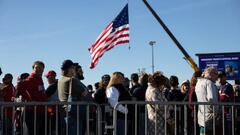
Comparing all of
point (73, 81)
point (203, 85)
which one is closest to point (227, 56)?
point (203, 85)

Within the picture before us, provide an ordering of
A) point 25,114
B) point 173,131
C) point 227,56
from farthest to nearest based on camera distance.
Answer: point 227,56, point 173,131, point 25,114

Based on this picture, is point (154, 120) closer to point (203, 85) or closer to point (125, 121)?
point (125, 121)

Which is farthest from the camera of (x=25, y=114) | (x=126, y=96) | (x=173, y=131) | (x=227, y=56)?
(x=227, y=56)

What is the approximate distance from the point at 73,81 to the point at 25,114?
1042 millimetres

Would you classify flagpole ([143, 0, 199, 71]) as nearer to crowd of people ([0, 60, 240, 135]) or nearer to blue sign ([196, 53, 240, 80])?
blue sign ([196, 53, 240, 80])

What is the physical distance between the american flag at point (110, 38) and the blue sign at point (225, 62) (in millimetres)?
3816

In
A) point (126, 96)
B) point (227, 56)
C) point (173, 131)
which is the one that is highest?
point (227, 56)

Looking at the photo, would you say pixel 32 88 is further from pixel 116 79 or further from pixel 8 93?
pixel 8 93

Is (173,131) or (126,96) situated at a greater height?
(126,96)

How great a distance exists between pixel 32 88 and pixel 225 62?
9.27m

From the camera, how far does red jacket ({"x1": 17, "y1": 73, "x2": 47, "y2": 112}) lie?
8.69 metres

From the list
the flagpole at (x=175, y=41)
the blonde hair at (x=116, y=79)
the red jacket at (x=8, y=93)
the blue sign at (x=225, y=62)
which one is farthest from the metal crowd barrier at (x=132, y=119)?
the flagpole at (x=175, y=41)

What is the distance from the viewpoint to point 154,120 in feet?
27.5

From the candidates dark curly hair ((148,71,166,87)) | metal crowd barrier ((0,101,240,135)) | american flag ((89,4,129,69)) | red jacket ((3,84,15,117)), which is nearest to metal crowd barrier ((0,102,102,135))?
metal crowd barrier ((0,101,240,135))
